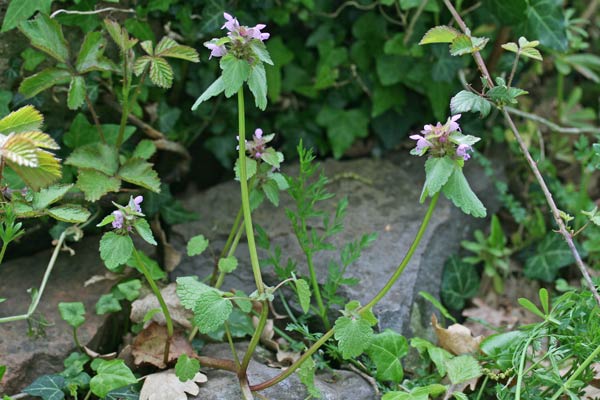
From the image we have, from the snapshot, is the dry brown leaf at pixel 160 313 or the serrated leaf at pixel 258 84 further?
the dry brown leaf at pixel 160 313

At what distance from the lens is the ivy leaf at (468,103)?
75.4 inches

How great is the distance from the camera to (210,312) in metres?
1.90

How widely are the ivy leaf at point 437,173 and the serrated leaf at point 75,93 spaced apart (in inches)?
47.9

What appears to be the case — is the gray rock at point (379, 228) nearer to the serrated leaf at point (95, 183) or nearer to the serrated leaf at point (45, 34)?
the serrated leaf at point (95, 183)

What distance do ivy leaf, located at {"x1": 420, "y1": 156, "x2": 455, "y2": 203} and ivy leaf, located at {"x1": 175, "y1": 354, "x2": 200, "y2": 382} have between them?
2.66 feet

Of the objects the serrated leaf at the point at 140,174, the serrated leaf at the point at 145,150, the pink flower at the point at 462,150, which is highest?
the pink flower at the point at 462,150

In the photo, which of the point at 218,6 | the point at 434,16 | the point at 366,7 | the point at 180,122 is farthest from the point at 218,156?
the point at 434,16

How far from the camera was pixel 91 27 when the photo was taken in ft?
8.57

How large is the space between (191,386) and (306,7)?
174cm

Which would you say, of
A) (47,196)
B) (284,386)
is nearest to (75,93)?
(47,196)

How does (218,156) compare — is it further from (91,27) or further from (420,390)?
(420,390)

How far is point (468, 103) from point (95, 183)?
1.25m

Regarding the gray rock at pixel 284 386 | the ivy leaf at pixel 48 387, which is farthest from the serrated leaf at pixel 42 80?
the gray rock at pixel 284 386

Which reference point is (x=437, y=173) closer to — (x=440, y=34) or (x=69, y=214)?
(x=440, y=34)
